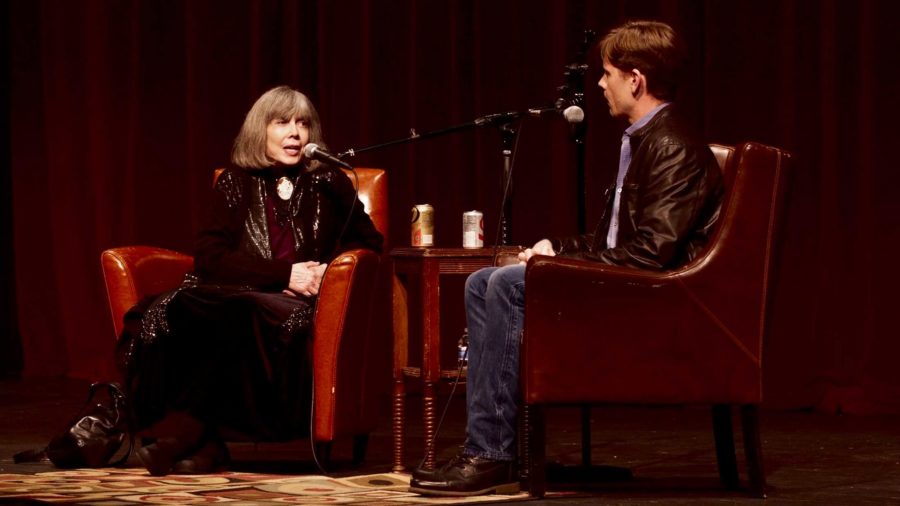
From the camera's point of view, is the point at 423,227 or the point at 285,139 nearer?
the point at 423,227

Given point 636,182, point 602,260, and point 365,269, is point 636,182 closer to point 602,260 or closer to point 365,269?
point 602,260

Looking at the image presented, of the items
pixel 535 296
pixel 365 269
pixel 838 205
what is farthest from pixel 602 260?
pixel 838 205

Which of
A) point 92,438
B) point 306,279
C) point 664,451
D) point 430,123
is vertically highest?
point 430,123

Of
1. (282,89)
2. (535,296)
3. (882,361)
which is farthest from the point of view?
(882,361)

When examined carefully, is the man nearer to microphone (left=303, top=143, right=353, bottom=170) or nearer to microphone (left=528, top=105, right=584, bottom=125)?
microphone (left=528, top=105, right=584, bottom=125)

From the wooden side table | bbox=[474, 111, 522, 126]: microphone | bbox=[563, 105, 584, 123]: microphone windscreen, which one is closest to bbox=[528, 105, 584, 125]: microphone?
bbox=[563, 105, 584, 123]: microphone windscreen

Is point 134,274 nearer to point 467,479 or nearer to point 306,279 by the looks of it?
point 306,279

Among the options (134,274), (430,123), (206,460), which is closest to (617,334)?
(206,460)

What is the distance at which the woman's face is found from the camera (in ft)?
12.9

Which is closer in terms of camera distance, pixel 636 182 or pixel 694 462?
pixel 636 182

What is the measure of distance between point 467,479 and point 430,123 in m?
2.91

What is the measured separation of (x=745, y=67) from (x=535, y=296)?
252cm

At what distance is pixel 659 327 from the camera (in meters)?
2.97

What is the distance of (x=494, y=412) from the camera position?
3059 millimetres
